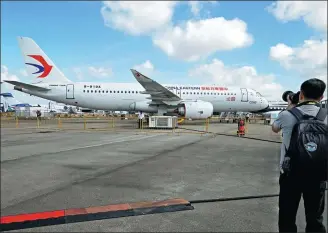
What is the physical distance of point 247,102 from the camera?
90.8ft

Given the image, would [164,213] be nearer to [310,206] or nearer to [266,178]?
[310,206]

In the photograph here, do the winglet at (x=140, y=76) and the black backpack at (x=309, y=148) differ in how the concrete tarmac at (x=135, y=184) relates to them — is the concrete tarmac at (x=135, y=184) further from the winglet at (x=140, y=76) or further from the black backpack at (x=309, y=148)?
the winglet at (x=140, y=76)

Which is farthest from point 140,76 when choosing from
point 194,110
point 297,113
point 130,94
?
point 297,113

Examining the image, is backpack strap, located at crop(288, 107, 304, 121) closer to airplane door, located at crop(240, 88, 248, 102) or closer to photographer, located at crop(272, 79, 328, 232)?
photographer, located at crop(272, 79, 328, 232)

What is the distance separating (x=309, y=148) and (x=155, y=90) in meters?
22.5

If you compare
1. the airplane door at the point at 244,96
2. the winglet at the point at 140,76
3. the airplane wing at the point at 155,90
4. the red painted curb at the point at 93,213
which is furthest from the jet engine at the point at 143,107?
the red painted curb at the point at 93,213

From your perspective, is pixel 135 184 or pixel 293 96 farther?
pixel 135 184

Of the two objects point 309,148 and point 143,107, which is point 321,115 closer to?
point 309,148

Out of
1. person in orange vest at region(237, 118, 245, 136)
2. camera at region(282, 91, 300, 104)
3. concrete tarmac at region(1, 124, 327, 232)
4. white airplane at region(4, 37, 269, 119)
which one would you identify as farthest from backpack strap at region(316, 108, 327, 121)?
white airplane at region(4, 37, 269, 119)

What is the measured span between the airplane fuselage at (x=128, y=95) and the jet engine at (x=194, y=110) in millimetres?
3285

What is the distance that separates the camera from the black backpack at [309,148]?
240 centimetres

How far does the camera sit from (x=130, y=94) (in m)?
26.7

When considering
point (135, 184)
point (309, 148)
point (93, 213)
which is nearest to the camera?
point (309, 148)

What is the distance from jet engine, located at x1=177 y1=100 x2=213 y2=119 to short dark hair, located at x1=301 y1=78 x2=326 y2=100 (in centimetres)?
2043
